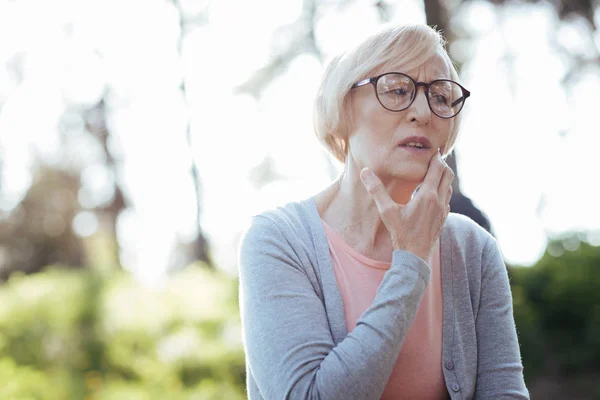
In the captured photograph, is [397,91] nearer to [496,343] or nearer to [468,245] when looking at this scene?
[468,245]

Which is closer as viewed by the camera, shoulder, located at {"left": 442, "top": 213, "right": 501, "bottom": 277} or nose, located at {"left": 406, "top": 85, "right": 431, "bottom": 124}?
nose, located at {"left": 406, "top": 85, "right": 431, "bottom": 124}

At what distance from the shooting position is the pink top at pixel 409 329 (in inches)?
73.9

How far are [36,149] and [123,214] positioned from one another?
5.92 m

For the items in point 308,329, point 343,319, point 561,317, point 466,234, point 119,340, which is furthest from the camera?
point 561,317

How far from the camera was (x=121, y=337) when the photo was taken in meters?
4.94

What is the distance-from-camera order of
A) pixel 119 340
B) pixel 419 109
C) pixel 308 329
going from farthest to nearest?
pixel 119 340, pixel 419 109, pixel 308 329

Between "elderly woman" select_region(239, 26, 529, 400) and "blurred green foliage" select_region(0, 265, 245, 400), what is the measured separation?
2455 millimetres

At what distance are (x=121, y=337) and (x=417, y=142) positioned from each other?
3688mm

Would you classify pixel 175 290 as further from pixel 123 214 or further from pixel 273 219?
pixel 123 214

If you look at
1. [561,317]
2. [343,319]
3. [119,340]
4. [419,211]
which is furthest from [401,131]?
[561,317]

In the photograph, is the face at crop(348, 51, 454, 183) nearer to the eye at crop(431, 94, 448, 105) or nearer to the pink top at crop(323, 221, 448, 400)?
the eye at crop(431, 94, 448, 105)

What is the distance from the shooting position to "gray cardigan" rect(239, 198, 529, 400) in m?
1.62

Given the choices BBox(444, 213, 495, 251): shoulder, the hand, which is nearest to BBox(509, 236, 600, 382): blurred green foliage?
BBox(444, 213, 495, 251): shoulder

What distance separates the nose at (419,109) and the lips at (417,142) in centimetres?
5
